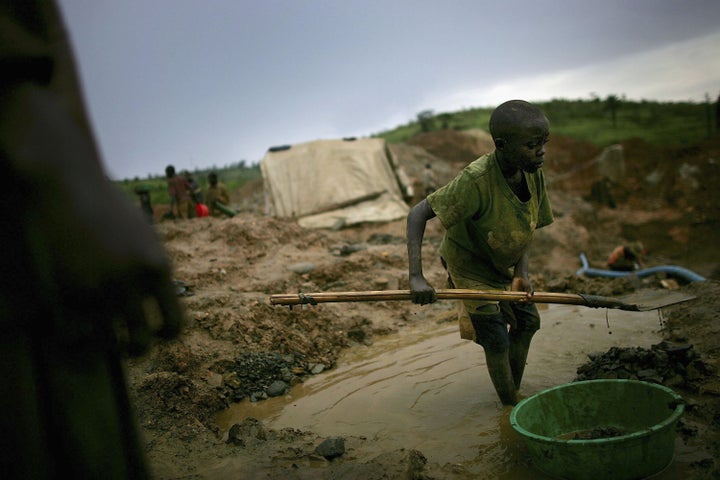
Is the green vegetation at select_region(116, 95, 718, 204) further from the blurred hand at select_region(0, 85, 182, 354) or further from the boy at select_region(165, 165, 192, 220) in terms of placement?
the blurred hand at select_region(0, 85, 182, 354)

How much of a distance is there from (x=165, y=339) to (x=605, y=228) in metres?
A: 12.9

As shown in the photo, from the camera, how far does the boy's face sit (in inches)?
111

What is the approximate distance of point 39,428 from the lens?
929mm

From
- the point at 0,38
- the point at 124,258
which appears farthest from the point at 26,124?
the point at 124,258

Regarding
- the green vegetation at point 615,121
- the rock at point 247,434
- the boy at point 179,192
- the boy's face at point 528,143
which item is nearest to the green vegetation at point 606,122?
the green vegetation at point 615,121

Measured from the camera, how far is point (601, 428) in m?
2.80

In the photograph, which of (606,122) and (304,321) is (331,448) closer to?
(304,321)

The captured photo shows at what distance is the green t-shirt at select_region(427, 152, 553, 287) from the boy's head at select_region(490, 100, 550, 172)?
153 mm

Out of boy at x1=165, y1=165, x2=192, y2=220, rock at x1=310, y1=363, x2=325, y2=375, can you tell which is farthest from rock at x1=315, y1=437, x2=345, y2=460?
boy at x1=165, y1=165, x2=192, y2=220

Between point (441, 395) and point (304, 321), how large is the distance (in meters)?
1.72

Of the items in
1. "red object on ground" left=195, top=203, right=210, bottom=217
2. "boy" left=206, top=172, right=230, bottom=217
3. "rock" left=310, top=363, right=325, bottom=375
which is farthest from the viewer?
"boy" left=206, top=172, right=230, bottom=217

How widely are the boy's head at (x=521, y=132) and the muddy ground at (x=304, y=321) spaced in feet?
5.09

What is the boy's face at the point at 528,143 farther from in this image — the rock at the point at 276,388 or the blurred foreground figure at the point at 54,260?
the rock at the point at 276,388

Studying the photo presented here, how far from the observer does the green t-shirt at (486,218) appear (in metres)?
2.98
